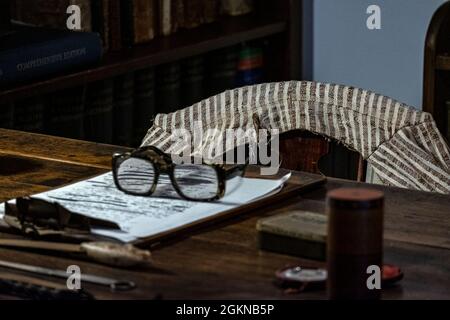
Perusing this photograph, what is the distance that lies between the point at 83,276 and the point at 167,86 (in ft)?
6.54

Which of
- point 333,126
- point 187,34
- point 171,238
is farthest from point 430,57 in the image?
point 171,238

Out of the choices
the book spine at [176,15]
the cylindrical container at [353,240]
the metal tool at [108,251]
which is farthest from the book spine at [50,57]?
the cylindrical container at [353,240]

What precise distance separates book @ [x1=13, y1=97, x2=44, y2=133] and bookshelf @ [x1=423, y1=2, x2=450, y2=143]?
930mm

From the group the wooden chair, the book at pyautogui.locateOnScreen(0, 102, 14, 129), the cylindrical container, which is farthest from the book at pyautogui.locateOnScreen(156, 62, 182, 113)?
the cylindrical container

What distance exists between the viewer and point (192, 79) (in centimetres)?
338

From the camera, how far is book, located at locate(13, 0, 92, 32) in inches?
115

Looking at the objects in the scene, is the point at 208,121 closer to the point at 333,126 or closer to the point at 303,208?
the point at 333,126

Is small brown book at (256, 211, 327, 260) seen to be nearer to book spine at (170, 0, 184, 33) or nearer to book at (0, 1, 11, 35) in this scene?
book at (0, 1, 11, 35)

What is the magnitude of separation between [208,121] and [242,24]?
1.32 meters

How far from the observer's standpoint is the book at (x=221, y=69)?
11.3 feet

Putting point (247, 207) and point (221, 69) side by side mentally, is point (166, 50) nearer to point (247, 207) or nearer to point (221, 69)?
point (221, 69)

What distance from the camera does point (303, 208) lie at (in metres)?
1.57

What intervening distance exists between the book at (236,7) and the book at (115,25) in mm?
519

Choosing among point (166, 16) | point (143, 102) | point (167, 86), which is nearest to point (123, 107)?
point (143, 102)
